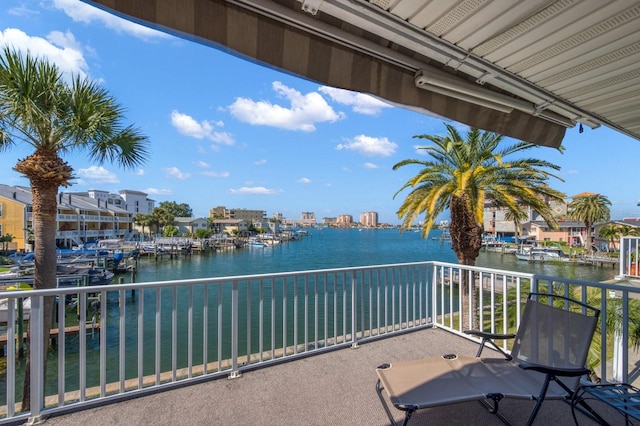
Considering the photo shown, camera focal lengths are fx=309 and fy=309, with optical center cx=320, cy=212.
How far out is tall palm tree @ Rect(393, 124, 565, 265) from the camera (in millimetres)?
7949

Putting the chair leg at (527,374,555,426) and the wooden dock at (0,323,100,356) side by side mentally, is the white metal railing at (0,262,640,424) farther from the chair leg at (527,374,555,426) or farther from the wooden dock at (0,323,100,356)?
the wooden dock at (0,323,100,356)

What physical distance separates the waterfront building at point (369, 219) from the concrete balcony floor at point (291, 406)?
126 m

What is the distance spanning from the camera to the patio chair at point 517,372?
6.37ft

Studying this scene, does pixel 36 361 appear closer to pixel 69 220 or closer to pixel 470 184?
pixel 470 184

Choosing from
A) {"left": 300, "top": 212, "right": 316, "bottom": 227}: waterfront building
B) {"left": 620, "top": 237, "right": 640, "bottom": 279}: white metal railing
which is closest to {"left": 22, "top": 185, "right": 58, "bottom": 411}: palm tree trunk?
{"left": 620, "top": 237, "right": 640, "bottom": 279}: white metal railing

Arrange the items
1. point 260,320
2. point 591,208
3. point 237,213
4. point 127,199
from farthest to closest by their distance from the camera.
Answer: point 237,213, point 127,199, point 591,208, point 260,320

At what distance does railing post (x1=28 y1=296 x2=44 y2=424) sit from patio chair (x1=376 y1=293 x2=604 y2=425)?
257 cm

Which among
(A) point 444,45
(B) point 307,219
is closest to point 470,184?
(A) point 444,45

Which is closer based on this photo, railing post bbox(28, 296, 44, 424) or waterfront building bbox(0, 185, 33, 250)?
railing post bbox(28, 296, 44, 424)

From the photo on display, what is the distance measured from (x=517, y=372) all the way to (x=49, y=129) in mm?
8365

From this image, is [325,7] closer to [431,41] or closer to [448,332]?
[431,41]

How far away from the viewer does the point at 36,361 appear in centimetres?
232

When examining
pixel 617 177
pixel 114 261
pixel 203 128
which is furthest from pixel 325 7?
pixel 114 261

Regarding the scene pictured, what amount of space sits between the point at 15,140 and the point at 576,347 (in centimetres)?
897
